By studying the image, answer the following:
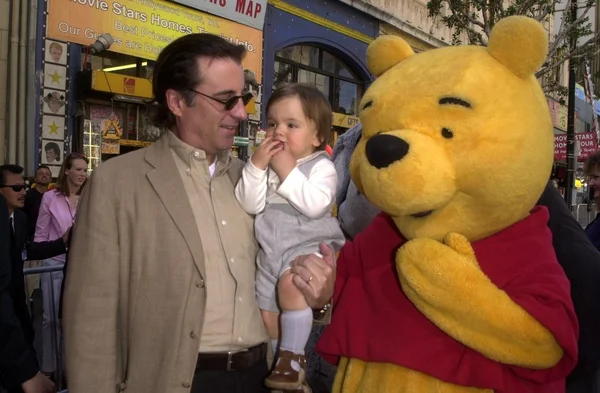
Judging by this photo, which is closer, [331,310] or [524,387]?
[524,387]

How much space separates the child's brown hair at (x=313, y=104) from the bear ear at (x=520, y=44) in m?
0.95

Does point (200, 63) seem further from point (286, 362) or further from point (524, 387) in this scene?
point (524, 387)

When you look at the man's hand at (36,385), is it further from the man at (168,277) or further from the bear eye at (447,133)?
the bear eye at (447,133)

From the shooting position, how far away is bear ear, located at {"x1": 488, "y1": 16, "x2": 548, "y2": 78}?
161cm

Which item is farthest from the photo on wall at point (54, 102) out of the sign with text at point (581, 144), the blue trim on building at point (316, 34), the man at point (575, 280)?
the sign with text at point (581, 144)

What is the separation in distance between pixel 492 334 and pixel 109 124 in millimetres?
9596

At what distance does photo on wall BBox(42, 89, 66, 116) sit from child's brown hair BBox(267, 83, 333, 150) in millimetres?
7859

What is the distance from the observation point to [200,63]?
2203mm

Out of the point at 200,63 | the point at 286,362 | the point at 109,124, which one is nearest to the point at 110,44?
the point at 109,124

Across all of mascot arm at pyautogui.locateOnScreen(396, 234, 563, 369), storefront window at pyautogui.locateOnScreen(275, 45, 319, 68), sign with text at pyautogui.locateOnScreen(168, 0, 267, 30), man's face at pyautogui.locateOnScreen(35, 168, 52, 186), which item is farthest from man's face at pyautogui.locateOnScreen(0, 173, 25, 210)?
storefront window at pyautogui.locateOnScreen(275, 45, 319, 68)

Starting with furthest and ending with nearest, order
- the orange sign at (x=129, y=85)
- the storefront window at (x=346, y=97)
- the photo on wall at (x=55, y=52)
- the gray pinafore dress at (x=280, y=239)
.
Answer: the storefront window at (x=346, y=97), the orange sign at (x=129, y=85), the photo on wall at (x=55, y=52), the gray pinafore dress at (x=280, y=239)

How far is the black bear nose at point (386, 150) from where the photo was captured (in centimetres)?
157

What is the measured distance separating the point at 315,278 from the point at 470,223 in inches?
22.4

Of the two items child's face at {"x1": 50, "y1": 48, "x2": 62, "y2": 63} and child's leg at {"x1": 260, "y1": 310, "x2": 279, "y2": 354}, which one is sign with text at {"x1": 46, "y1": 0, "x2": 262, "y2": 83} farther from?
child's leg at {"x1": 260, "y1": 310, "x2": 279, "y2": 354}
